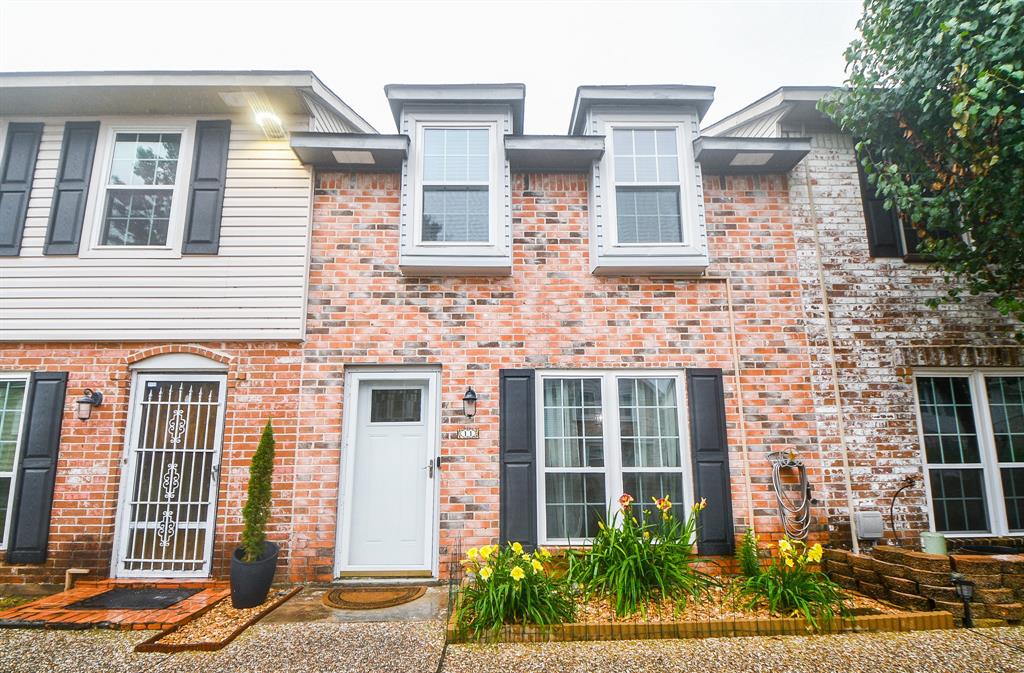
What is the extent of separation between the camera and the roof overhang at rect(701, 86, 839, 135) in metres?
5.64

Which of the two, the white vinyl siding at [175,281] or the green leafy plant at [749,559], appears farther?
the white vinyl siding at [175,281]

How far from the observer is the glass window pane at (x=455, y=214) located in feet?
18.2

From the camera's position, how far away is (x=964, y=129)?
3.92m

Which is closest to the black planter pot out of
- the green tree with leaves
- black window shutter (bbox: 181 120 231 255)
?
black window shutter (bbox: 181 120 231 255)

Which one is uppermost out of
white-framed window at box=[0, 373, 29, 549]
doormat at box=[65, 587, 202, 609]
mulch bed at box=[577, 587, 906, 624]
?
white-framed window at box=[0, 373, 29, 549]

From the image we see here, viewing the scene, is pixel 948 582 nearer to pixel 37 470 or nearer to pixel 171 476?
pixel 171 476

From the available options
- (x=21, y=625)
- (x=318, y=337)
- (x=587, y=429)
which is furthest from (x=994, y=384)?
(x=21, y=625)

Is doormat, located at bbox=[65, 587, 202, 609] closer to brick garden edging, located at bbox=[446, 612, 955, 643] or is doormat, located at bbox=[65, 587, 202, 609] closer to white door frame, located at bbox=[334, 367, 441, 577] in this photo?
white door frame, located at bbox=[334, 367, 441, 577]

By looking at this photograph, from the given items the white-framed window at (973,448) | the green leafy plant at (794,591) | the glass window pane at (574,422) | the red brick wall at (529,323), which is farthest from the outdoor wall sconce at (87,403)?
the white-framed window at (973,448)

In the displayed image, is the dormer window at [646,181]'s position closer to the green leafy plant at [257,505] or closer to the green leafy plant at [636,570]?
the green leafy plant at [636,570]

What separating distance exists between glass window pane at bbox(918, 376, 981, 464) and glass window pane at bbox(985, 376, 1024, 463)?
8.2 inches

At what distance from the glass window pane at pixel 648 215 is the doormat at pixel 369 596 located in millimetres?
4061

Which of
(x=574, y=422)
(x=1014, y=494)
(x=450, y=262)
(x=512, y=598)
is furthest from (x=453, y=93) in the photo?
(x=1014, y=494)

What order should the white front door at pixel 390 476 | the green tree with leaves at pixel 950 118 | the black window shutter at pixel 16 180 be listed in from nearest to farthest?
the green tree with leaves at pixel 950 118 → the white front door at pixel 390 476 → the black window shutter at pixel 16 180
